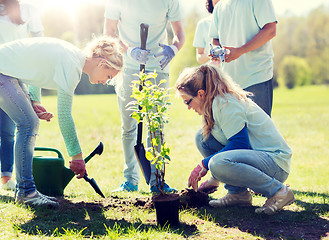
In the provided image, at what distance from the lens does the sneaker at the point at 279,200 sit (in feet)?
9.64

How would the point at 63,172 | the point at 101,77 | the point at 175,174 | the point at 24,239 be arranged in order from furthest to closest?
the point at 175,174 < the point at 63,172 < the point at 101,77 < the point at 24,239

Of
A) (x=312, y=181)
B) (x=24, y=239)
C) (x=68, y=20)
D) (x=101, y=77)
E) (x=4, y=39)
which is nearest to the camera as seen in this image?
(x=24, y=239)

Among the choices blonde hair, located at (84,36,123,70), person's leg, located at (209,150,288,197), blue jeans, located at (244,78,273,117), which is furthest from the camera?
blue jeans, located at (244,78,273,117)

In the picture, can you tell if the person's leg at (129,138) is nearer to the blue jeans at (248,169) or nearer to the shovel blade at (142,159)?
the shovel blade at (142,159)

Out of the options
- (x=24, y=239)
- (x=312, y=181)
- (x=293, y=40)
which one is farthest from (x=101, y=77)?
(x=293, y=40)

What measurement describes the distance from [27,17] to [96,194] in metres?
2.00

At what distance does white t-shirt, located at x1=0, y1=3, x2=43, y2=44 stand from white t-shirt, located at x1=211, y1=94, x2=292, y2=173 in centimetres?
231

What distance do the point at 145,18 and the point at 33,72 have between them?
1244 mm

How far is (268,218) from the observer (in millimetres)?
2959

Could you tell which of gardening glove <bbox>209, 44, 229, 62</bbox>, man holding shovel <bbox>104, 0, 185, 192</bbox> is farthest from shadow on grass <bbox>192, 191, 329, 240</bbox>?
gardening glove <bbox>209, 44, 229, 62</bbox>

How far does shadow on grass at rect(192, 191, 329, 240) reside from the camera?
2678 millimetres

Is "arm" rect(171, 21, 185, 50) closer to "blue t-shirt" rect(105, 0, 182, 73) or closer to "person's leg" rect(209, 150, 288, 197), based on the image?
"blue t-shirt" rect(105, 0, 182, 73)

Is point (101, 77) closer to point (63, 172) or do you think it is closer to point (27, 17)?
point (63, 172)

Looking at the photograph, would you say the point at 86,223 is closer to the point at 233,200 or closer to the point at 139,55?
the point at 233,200
